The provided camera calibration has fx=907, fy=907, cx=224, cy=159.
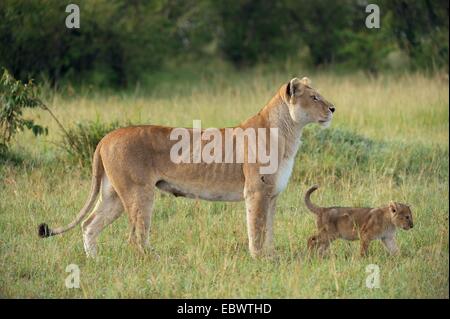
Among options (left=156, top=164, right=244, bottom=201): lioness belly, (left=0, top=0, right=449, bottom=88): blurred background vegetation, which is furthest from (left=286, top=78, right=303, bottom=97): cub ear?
(left=0, top=0, right=449, bottom=88): blurred background vegetation

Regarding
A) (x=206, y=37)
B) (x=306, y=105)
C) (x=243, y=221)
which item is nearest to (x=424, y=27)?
(x=206, y=37)

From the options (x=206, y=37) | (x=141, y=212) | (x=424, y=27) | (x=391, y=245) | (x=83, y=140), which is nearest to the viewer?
(x=141, y=212)

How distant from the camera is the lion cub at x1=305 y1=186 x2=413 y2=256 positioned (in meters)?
6.52

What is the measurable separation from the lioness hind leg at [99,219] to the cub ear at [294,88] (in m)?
1.48

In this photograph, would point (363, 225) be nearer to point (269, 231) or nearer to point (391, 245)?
point (391, 245)

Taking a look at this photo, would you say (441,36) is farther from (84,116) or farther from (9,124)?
(9,124)

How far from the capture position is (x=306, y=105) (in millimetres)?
6664

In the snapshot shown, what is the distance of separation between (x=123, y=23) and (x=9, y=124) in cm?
881

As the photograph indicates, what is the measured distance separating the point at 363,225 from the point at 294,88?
1111 millimetres

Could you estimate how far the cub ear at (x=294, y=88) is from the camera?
6.57 meters

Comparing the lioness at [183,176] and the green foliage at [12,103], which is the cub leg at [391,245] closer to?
the lioness at [183,176]

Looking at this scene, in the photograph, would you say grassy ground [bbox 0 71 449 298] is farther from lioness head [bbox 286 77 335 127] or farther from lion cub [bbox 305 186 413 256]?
lioness head [bbox 286 77 335 127]

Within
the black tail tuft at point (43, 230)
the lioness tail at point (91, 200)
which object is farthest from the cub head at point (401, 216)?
the black tail tuft at point (43, 230)

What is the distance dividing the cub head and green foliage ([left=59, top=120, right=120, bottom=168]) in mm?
3782
